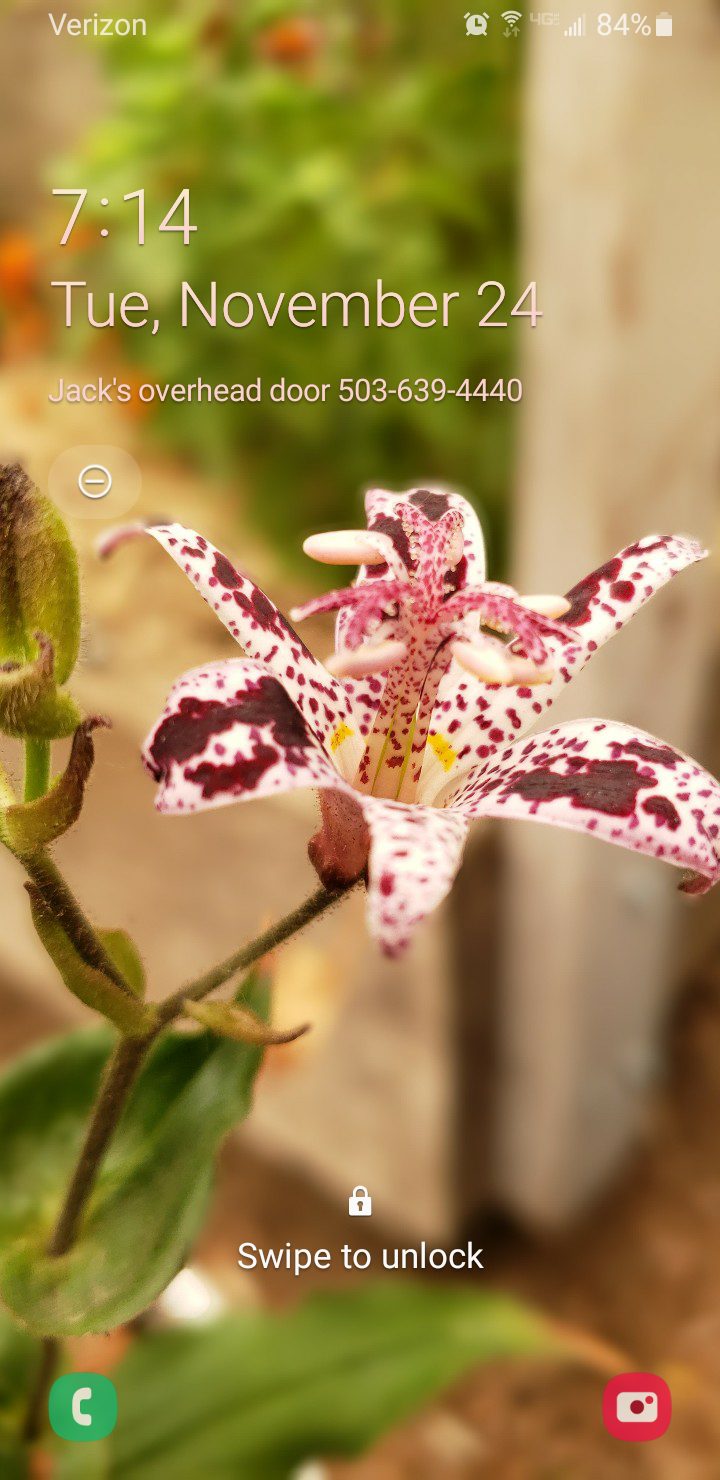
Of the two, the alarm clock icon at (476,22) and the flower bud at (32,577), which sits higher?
the alarm clock icon at (476,22)

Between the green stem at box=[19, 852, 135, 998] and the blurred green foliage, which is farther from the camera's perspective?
the blurred green foliage

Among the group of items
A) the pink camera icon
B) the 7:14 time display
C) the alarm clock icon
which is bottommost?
the pink camera icon

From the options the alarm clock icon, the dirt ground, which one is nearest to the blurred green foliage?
the alarm clock icon

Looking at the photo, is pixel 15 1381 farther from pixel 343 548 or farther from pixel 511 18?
pixel 511 18

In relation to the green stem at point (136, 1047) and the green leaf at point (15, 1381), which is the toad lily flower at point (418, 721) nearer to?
the green stem at point (136, 1047)

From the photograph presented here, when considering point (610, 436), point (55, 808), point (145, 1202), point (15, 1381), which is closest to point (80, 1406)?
point (15, 1381)

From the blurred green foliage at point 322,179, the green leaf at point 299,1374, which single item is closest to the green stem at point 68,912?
the green leaf at point 299,1374

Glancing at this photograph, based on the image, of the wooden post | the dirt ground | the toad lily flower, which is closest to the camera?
the toad lily flower

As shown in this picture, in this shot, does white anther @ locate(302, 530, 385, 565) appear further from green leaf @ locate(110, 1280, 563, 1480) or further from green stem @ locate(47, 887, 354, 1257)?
green leaf @ locate(110, 1280, 563, 1480)
